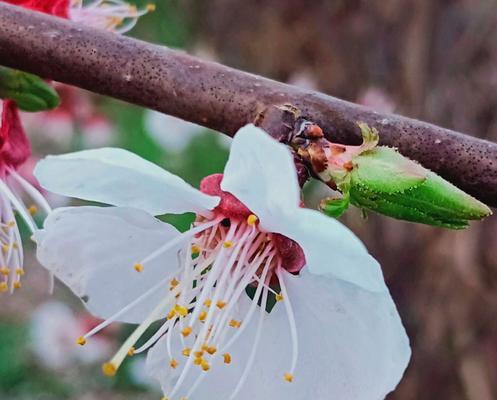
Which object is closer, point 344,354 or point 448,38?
point 344,354

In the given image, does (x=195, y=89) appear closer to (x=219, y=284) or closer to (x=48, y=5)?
(x=219, y=284)

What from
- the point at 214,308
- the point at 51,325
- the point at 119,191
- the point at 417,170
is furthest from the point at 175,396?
the point at 51,325

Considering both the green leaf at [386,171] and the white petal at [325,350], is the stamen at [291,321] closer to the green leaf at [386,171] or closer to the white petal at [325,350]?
the white petal at [325,350]

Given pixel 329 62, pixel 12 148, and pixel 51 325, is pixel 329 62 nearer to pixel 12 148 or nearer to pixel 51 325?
pixel 51 325

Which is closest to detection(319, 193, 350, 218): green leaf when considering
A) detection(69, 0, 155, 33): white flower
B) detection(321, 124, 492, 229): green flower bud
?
detection(321, 124, 492, 229): green flower bud

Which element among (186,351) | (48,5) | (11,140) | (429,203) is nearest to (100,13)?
(48,5)

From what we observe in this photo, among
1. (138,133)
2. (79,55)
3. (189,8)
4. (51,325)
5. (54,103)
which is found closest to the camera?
(79,55)

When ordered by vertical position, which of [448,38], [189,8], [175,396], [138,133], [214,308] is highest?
[214,308]
